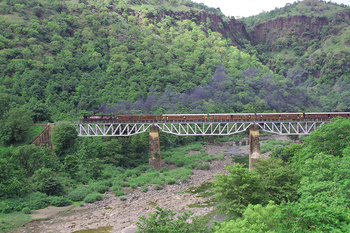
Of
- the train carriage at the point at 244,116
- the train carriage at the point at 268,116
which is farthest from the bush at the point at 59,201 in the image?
the train carriage at the point at 268,116

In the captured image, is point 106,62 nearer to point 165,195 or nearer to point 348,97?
point 165,195

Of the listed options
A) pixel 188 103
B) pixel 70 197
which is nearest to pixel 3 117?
pixel 70 197

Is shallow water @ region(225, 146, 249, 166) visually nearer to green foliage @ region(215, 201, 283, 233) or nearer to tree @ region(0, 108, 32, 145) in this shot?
green foliage @ region(215, 201, 283, 233)

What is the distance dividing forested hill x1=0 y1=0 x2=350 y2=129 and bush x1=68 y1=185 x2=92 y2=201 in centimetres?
1975

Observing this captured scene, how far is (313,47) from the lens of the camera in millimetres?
163000

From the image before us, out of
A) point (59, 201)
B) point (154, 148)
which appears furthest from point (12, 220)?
point (154, 148)

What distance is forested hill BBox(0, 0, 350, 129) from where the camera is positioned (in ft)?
248

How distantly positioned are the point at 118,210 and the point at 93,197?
15.4 ft

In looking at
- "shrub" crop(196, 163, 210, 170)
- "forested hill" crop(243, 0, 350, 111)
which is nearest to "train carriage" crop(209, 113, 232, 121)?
"shrub" crop(196, 163, 210, 170)

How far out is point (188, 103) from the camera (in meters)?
90.6

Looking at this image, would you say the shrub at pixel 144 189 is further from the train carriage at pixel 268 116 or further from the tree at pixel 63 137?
the train carriage at pixel 268 116

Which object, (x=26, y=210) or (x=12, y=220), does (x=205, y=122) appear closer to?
(x=26, y=210)

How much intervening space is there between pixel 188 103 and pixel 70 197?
5505 centimetres

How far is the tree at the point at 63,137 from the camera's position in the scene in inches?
2025
